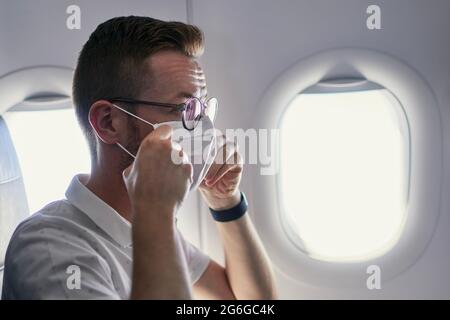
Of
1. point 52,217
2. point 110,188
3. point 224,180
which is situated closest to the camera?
point 52,217

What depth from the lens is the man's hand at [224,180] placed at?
104 cm

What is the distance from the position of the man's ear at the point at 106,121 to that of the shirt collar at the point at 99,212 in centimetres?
11

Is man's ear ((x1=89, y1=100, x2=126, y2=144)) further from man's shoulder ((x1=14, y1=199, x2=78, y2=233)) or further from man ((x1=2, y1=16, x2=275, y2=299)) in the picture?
man's shoulder ((x1=14, y1=199, x2=78, y2=233))

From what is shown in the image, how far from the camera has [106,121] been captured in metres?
0.90

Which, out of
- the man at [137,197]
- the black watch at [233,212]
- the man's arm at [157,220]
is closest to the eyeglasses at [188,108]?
the man at [137,197]

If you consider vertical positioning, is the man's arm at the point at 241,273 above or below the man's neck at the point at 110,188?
below

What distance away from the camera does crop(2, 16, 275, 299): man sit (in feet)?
2.41

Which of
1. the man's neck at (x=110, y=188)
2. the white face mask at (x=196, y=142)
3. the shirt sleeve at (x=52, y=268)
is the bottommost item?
the shirt sleeve at (x=52, y=268)

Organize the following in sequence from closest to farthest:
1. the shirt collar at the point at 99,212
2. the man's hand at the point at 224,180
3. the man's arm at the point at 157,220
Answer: the man's arm at the point at 157,220, the shirt collar at the point at 99,212, the man's hand at the point at 224,180

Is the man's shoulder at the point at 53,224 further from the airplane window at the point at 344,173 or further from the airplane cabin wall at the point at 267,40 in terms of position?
the airplane window at the point at 344,173

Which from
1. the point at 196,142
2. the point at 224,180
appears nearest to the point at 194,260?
the point at 224,180

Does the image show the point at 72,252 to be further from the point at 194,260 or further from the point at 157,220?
the point at 194,260

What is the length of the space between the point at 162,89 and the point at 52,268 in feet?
1.23

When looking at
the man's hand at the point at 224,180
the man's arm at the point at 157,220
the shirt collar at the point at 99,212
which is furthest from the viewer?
the man's hand at the point at 224,180
